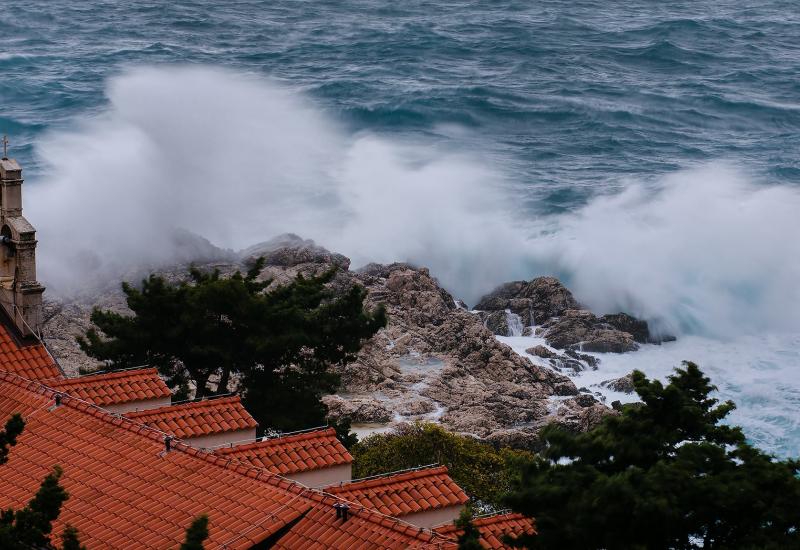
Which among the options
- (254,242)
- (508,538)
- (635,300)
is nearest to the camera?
(508,538)

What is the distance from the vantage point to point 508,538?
14.9m

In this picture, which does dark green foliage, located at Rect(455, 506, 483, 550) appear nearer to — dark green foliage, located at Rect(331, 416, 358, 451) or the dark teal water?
dark green foliage, located at Rect(331, 416, 358, 451)

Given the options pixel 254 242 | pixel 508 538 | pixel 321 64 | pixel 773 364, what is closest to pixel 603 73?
pixel 321 64

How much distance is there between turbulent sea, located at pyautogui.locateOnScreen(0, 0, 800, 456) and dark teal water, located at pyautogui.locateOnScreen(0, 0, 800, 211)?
19cm

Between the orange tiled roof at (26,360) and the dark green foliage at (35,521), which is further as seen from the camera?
the orange tiled roof at (26,360)

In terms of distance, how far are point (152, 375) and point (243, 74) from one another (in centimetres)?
5037

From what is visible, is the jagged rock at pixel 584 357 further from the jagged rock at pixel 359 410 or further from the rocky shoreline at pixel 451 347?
the jagged rock at pixel 359 410

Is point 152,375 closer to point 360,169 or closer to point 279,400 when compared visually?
point 279,400

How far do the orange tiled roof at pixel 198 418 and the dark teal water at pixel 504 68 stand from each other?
3435cm

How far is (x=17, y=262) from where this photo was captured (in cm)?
2283

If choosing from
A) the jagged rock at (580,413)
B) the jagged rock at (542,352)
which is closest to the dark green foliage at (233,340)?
the jagged rock at (580,413)

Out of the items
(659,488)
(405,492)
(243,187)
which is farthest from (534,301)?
(659,488)

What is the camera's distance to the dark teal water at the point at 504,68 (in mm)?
61531

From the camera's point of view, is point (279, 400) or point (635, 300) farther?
point (635, 300)
